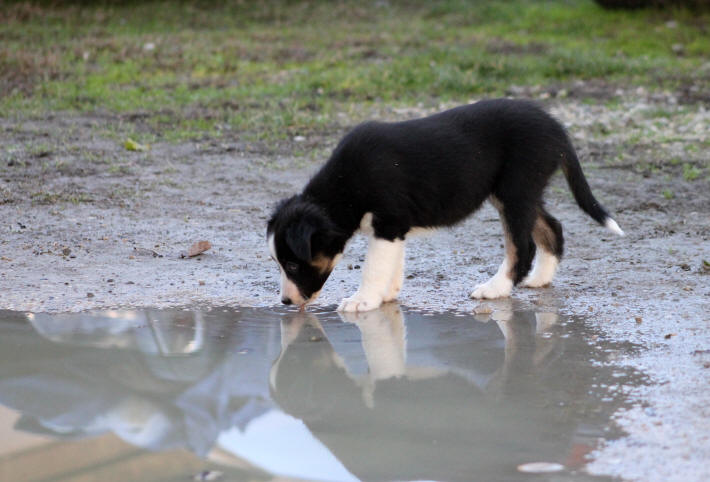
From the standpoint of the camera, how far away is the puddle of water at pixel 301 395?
3516 mm

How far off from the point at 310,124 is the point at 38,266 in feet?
13.5

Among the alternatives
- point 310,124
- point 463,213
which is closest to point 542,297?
point 463,213

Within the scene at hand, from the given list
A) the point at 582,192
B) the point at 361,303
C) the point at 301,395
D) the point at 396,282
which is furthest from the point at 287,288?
the point at 582,192

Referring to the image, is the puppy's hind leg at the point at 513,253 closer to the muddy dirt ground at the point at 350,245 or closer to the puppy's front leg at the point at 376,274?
the muddy dirt ground at the point at 350,245

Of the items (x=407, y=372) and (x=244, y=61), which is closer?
(x=407, y=372)

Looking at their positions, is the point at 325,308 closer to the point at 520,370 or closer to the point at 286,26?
the point at 520,370

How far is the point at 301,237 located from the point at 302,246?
2.0 inches

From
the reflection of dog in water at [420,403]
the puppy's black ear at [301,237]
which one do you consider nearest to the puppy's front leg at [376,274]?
the reflection of dog in water at [420,403]

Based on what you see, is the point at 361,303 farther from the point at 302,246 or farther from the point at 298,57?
the point at 298,57

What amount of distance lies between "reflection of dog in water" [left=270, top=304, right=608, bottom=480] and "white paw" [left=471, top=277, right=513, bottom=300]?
0.43 m

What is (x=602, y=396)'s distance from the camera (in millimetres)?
4047

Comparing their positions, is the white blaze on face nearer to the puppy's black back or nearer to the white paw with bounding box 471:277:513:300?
the puppy's black back

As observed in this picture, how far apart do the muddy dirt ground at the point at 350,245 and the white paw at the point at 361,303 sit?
264 millimetres

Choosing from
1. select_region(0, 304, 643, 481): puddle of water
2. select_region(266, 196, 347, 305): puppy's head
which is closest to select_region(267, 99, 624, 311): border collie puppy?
select_region(266, 196, 347, 305): puppy's head
